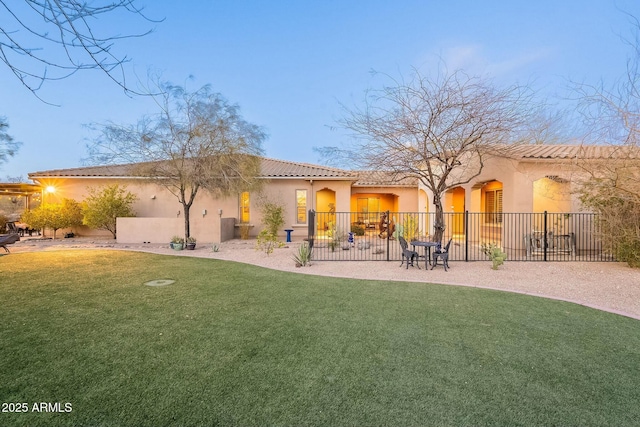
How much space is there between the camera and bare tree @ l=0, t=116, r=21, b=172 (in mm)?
16656

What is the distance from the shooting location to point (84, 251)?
12.0m

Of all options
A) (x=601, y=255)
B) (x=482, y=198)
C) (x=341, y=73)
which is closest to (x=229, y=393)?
(x=601, y=255)

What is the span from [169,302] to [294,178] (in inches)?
460

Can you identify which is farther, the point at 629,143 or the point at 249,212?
the point at 249,212

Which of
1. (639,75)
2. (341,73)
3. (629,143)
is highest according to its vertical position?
(341,73)

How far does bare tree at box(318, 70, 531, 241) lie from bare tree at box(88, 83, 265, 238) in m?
5.17

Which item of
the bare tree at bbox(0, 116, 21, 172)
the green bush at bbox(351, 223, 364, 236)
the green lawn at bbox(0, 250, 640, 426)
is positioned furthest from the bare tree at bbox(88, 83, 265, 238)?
the bare tree at bbox(0, 116, 21, 172)

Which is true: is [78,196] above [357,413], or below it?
above

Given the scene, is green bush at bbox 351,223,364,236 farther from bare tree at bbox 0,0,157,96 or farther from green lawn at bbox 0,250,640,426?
bare tree at bbox 0,0,157,96

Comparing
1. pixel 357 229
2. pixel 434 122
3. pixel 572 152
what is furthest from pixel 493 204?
pixel 434 122

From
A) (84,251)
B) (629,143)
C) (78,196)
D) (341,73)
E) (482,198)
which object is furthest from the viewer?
(341,73)

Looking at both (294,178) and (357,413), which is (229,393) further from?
(294,178)

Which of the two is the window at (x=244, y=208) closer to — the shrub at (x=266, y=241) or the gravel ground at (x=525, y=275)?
the shrub at (x=266, y=241)

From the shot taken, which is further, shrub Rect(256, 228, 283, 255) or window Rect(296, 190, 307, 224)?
window Rect(296, 190, 307, 224)
